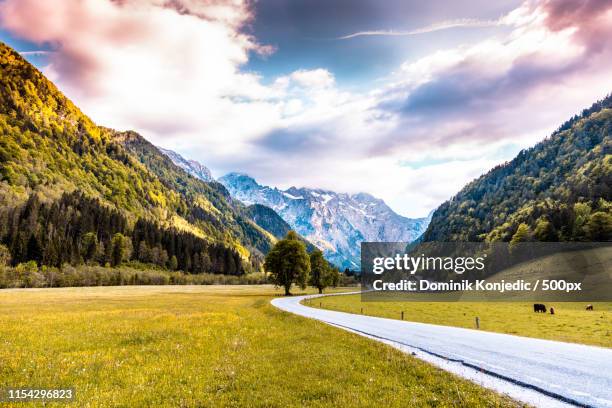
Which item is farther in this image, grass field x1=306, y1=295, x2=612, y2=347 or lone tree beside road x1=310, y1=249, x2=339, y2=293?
lone tree beside road x1=310, y1=249, x2=339, y2=293

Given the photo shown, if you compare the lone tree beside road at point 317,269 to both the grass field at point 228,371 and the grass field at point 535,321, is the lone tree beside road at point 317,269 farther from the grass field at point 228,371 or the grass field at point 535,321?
the grass field at point 228,371

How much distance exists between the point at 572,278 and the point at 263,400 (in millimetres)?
129889

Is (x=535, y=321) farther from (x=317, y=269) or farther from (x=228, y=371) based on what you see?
(x=317, y=269)

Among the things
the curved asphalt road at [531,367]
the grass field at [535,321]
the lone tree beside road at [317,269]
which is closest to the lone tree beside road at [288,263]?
the lone tree beside road at [317,269]

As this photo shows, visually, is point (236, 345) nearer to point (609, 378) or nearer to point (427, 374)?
point (427, 374)

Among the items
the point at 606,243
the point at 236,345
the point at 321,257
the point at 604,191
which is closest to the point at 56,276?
the point at 321,257

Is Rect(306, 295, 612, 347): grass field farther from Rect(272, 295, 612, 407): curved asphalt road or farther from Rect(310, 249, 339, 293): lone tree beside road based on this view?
Rect(310, 249, 339, 293): lone tree beside road

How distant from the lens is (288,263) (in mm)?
110062

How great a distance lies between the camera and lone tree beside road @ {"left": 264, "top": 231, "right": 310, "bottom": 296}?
364ft

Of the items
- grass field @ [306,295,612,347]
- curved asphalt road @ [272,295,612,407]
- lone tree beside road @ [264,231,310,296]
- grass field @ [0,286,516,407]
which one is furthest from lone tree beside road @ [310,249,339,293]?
grass field @ [0,286,516,407]

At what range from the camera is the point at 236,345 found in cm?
2241

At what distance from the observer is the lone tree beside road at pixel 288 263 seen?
111000mm

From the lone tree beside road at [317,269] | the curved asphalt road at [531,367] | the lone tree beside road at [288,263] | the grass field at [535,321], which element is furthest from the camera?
the lone tree beside road at [317,269]

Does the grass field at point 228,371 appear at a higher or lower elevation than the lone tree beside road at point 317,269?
higher
